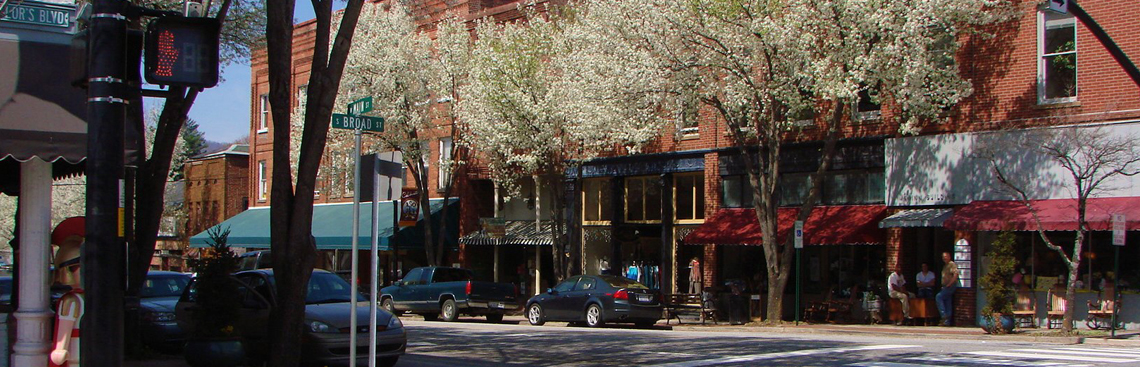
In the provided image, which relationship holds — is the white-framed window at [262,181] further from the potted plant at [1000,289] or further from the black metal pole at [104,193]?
the black metal pole at [104,193]

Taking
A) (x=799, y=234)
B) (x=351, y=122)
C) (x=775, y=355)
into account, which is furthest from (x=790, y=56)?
(x=351, y=122)

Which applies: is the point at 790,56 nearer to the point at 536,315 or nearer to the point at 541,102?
the point at 541,102

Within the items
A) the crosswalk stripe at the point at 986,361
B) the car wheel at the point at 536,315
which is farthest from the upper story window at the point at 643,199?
the crosswalk stripe at the point at 986,361

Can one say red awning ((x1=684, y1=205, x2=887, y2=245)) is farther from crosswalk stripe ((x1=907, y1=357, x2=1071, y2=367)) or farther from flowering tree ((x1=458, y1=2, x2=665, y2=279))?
crosswalk stripe ((x1=907, y1=357, x2=1071, y2=367))

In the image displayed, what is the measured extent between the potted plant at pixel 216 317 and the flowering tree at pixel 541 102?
529 inches

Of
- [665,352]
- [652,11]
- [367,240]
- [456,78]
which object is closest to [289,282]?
[665,352]

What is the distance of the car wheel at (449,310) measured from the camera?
28.5 metres

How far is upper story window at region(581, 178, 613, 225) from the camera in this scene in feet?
110

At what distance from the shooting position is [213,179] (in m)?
52.5

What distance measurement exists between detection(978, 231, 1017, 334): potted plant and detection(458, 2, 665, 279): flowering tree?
8.31 metres

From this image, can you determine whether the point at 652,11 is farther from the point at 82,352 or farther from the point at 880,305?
the point at 82,352

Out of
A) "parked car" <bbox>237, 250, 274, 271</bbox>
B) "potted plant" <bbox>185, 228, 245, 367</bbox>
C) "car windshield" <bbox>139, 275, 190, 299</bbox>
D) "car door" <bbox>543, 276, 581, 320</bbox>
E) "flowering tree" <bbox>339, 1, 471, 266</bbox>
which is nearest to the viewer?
"potted plant" <bbox>185, 228, 245, 367</bbox>

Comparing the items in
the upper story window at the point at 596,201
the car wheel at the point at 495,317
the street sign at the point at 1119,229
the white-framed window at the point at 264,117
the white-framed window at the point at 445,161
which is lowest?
the car wheel at the point at 495,317

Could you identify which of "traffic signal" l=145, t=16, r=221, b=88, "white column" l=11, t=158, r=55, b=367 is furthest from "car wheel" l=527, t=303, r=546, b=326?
"traffic signal" l=145, t=16, r=221, b=88
